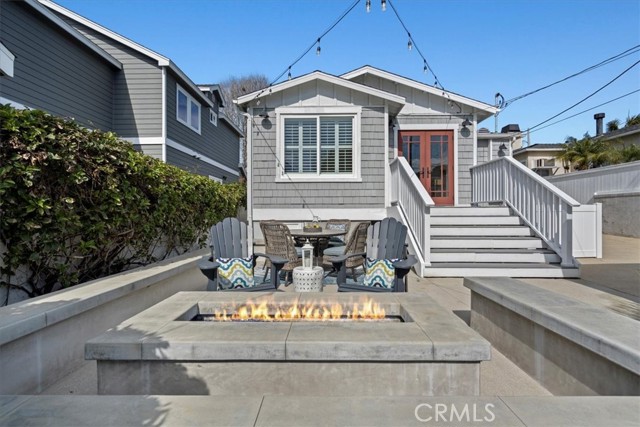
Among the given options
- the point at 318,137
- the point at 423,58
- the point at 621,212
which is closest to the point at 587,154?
the point at 621,212

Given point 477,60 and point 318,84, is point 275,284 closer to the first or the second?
point 318,84

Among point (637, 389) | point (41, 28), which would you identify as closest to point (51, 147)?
point (637, 389)

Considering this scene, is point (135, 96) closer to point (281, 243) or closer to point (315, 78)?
point (315, 78)

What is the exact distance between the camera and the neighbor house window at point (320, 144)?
761cm

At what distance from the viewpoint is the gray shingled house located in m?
5.67

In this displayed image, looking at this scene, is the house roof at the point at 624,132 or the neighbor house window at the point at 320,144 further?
the house roof at the point at 624,132

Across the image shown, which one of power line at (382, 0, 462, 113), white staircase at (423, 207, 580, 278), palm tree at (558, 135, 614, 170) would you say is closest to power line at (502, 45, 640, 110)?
power line at (382, 0, 462, 113)

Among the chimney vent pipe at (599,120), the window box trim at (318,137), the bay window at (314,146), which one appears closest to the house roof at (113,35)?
the window box trim at (318,137)

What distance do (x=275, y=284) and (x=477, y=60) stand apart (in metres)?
12.8

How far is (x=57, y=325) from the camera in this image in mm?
2262

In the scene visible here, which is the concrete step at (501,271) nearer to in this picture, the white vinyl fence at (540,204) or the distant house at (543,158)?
the white vinyl fence at (540,204)

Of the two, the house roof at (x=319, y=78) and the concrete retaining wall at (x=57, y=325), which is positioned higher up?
the house roof at (x=319, y=78)

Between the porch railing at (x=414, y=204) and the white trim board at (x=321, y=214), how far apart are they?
21.4 inches

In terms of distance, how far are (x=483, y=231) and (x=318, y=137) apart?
12.5 ft
